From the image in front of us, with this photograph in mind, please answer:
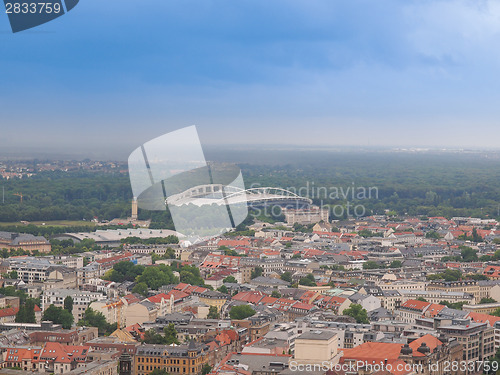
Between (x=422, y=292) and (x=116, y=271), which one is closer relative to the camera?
(x=422, y=292)

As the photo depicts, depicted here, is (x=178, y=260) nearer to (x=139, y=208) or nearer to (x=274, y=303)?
(x=274, y=303)

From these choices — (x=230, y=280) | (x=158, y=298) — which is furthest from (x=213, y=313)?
(x=230, y=280)

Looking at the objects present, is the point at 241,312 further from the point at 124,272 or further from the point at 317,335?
the point at 124,272

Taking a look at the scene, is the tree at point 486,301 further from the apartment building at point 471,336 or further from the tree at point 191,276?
the tree at point 191,276

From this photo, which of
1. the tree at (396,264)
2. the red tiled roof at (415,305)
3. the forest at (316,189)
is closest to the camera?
the red tiled roof at (415,305)

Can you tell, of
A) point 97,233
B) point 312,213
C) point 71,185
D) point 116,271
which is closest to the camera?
point 116,271

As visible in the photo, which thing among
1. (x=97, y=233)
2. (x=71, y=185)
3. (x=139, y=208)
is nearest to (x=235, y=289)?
(x=97, y=233)

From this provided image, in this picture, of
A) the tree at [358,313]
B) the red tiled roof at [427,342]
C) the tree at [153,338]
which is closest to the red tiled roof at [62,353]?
the tree at [153,338]
